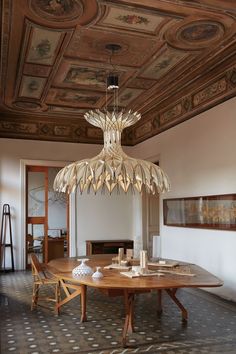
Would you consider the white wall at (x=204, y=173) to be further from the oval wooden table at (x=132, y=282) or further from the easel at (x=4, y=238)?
the easel at (x=4, y=238)

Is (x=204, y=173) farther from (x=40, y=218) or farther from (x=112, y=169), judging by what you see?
(x=40, y=218)

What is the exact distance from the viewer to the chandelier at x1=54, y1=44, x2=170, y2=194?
5.07 metres

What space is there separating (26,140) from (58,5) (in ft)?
17.5

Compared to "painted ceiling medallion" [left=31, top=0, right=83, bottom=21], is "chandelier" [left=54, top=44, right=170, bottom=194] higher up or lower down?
lower down

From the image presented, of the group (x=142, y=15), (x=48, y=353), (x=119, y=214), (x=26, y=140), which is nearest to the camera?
(x=48, y=353)

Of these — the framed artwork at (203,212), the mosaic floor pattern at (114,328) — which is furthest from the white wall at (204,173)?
the mosaic floor pattern at (114,328)

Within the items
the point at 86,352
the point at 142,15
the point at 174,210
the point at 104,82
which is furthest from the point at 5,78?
the point at 86,352

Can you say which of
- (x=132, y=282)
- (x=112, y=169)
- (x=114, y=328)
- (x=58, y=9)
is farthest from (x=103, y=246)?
(x=58, y=9)

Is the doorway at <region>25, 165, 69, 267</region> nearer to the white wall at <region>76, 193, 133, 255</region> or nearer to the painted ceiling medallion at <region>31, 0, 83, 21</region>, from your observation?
the white wall at <region>76, 193, 133, 255</region>

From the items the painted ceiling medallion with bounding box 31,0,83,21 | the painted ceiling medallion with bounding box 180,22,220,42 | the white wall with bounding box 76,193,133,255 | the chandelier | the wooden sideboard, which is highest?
the painted ceiling medallion with bounding box 31,0,83,21

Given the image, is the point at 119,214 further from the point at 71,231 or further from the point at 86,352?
the point at 86,352

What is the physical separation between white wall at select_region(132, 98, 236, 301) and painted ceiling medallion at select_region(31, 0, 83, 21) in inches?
115

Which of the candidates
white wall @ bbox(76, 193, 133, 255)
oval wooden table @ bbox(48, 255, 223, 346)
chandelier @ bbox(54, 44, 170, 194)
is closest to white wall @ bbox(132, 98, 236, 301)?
oval wooden table @ bbox(48, 255, 223, 346)

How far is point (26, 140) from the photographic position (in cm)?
925
